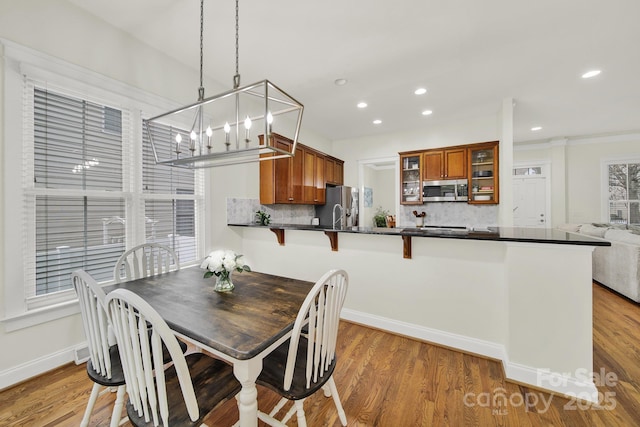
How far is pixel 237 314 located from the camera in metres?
1.40

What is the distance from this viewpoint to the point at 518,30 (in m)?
2.24

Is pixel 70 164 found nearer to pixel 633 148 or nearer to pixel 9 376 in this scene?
pixel 9 376

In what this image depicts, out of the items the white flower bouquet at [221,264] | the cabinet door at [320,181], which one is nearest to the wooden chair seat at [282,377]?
the white flower bouquet at [221,264]

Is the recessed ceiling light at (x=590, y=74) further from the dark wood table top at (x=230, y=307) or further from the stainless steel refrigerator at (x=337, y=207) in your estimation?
the dark wood table top at (x=230, y=307)

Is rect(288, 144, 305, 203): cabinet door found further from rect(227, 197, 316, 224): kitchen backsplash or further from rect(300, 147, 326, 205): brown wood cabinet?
rect(227, 197, 316, 224): kitchen backsplash

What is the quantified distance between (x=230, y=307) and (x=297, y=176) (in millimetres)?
2976

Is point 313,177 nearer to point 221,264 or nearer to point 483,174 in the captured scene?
point 483,174

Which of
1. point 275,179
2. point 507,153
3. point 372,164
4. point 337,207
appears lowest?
point 337,207

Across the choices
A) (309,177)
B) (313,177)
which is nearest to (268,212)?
(309,177)

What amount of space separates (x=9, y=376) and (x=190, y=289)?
1.38 metres

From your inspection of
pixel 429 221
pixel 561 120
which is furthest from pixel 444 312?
pixel 561 120

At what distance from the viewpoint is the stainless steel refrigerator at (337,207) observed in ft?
16.7


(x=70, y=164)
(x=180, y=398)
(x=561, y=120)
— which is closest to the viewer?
(x=180, y=398)

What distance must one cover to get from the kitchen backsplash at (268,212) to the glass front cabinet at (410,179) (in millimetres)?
1872
